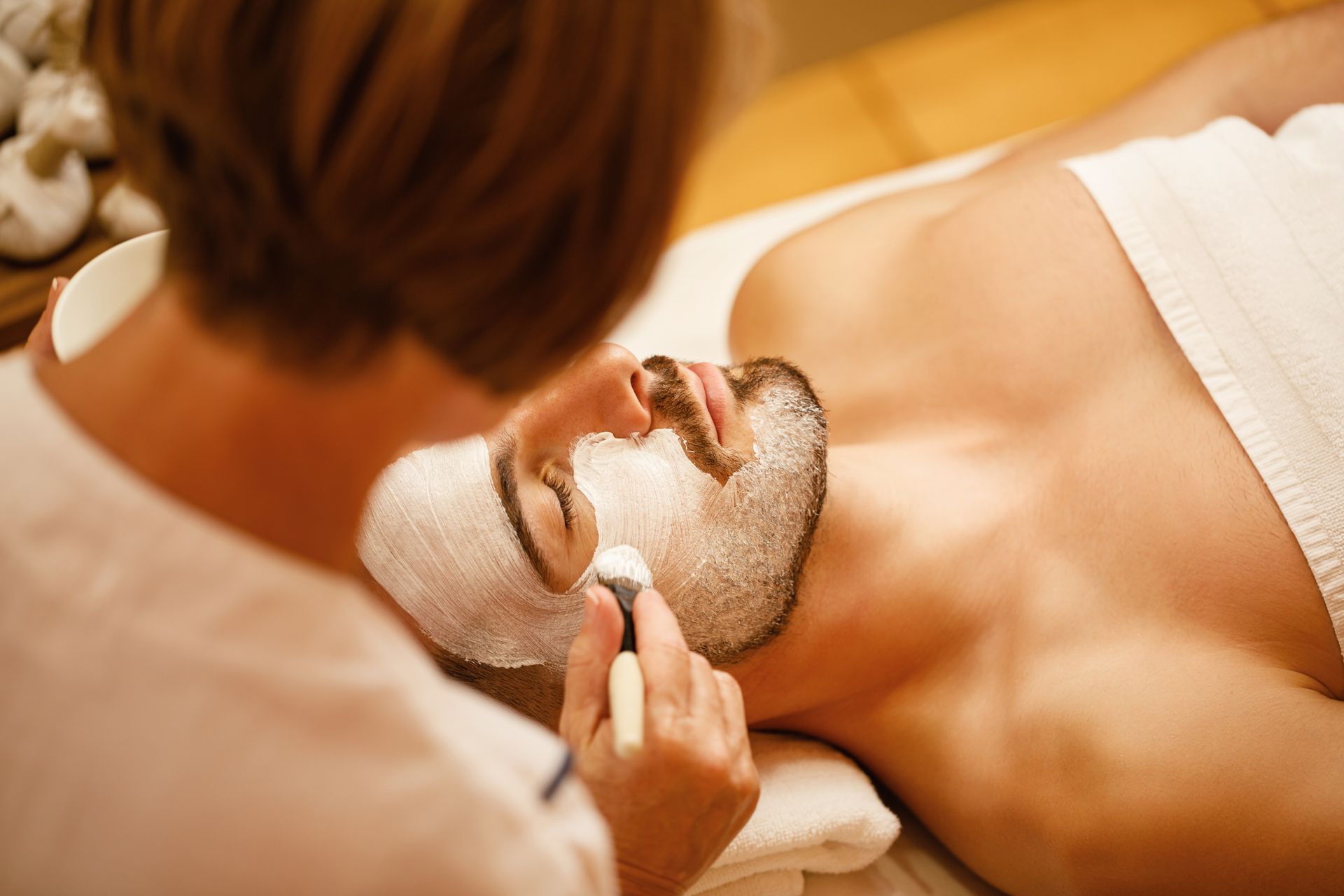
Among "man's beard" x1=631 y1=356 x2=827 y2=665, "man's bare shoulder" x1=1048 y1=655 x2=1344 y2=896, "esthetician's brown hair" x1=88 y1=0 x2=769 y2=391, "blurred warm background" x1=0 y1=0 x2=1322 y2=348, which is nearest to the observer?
"esthetician's brown hair" x1=88 y1=0 x2=769 y2=391

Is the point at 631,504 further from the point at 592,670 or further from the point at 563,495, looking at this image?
the point at 592,670

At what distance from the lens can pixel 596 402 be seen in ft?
3.39

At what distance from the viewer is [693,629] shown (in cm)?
98

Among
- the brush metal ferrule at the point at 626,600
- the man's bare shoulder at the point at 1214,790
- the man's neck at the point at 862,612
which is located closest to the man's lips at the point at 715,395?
the man's neck at the point at 862,612

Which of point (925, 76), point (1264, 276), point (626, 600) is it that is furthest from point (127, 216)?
point (925, 76)

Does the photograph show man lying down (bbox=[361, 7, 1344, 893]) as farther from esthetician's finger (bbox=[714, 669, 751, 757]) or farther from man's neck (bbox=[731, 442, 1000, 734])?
esthetician's finger (bbox=[714, 669, 751, 757])

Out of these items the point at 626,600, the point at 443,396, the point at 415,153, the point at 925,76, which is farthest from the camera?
the point at 925,76

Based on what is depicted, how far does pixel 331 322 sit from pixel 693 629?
0.59 meters

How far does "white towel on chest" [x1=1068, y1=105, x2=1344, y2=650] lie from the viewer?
1006mm

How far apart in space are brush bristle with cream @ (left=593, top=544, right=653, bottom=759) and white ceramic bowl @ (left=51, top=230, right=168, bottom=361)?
0.46 meters

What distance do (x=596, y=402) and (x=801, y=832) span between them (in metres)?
0.48

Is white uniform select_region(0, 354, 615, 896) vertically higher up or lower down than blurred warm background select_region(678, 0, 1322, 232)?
higher up

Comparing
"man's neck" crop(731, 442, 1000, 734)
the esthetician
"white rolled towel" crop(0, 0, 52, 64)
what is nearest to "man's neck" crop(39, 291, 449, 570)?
the esthetician

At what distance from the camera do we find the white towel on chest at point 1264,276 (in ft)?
3.30
